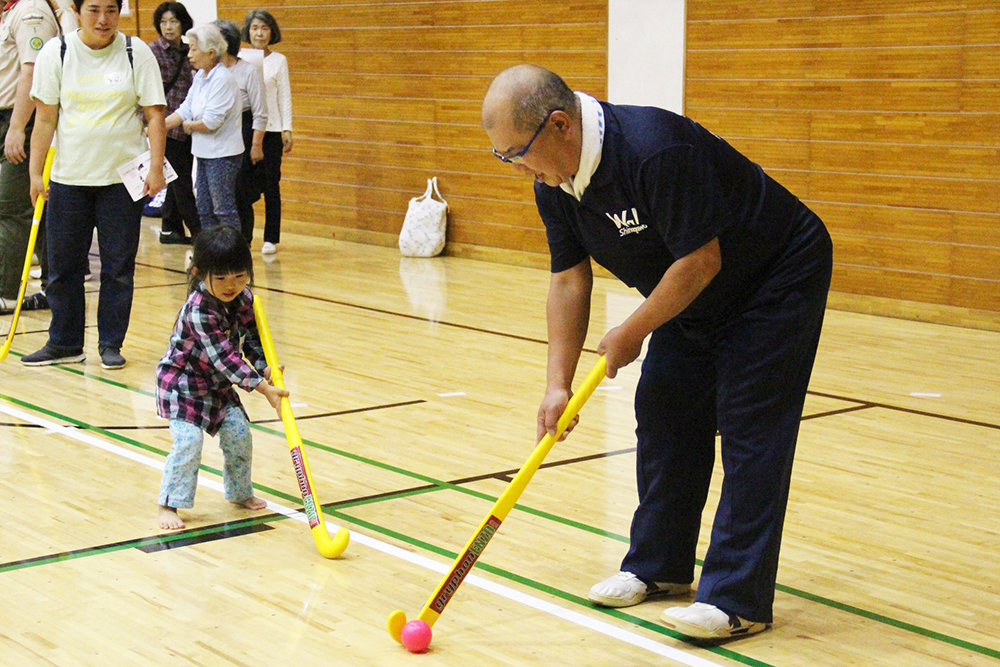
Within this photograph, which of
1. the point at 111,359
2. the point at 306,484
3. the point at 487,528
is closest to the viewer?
the point at 487,528

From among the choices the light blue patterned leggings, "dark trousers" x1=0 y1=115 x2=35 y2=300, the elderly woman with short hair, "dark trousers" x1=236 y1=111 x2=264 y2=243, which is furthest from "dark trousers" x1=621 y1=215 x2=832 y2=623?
"dark trousers" x1=236 y1=111 x2=264 y2=243

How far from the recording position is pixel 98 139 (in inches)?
211

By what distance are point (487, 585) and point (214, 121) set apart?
528cm

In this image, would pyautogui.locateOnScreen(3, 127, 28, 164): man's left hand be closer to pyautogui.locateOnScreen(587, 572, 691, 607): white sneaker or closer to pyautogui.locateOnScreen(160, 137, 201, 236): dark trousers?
pyautogui.locateOnScreen(160, 137, 201, 236): dark trousers

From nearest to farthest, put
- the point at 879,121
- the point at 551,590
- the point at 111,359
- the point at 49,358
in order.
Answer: the point at 551,590, the point at 111,359, the point at 49,358, the point at 879,121

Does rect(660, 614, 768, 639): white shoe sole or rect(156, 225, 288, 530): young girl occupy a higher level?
rect(156, 225, 288, 530): young girl

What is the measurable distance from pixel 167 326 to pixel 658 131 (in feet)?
14.8

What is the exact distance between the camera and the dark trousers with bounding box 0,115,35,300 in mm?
6586

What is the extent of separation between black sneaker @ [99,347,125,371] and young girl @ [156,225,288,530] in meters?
2.06

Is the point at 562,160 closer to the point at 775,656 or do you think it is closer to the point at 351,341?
the point at 775,656

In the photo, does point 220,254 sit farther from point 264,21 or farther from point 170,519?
point 264,21

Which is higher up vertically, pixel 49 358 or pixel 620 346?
pixel 620 346

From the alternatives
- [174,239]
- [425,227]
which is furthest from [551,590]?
[174,239]

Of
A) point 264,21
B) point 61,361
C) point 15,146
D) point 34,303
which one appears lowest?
point 61,361
